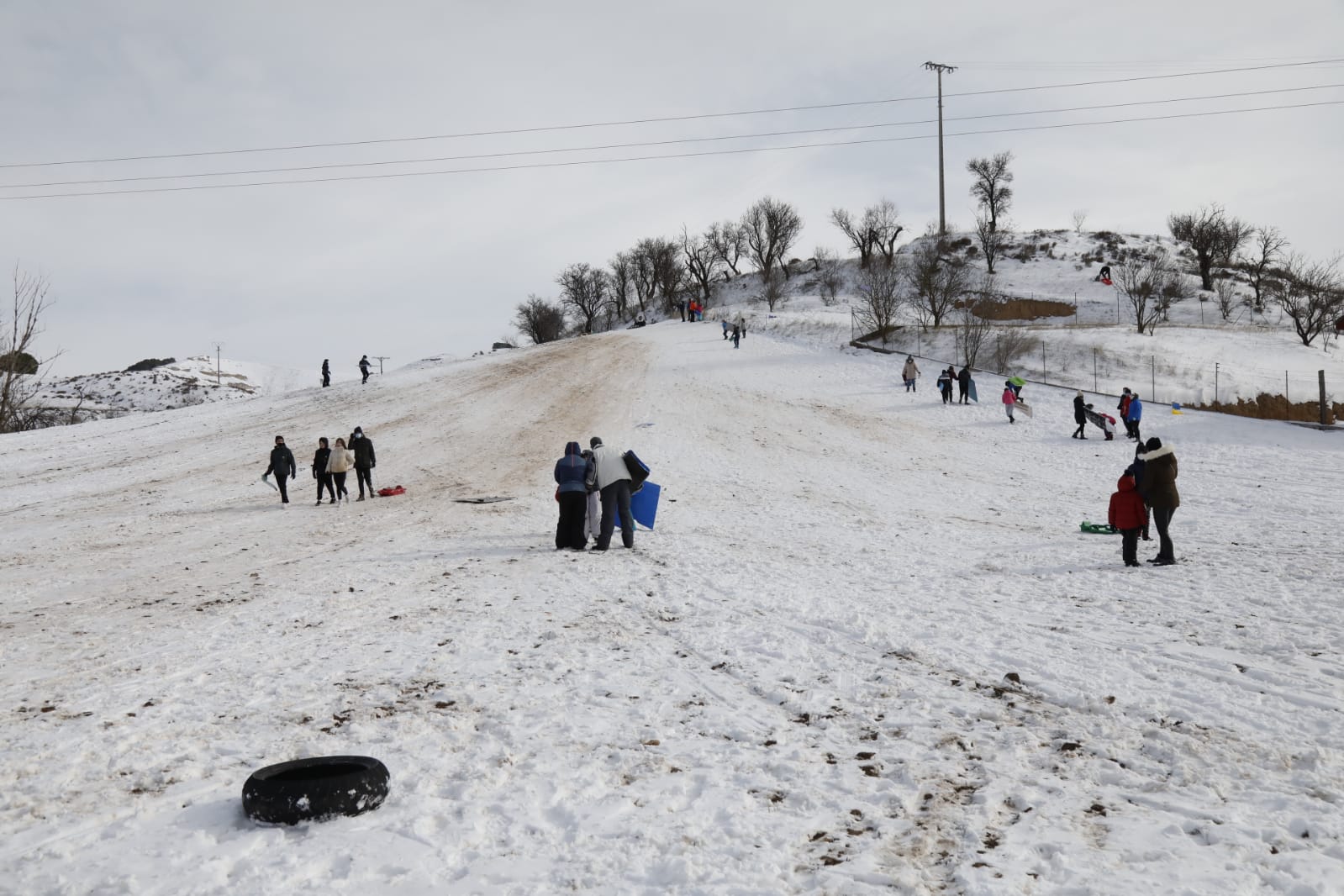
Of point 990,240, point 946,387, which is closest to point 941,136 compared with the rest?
point 990,240

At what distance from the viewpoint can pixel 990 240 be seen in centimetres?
8681

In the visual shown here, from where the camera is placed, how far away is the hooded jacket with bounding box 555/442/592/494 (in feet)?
42.5

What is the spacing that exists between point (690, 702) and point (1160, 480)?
336 inches

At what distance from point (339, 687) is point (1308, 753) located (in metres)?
6.96

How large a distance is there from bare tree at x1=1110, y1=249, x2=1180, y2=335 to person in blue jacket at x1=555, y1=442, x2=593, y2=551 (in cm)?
4914

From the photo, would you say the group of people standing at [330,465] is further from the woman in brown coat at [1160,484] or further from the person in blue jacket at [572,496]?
the woman in brown coat at [1160,484]

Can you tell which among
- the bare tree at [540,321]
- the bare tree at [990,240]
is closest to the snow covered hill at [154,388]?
the bare tree at [540,321]

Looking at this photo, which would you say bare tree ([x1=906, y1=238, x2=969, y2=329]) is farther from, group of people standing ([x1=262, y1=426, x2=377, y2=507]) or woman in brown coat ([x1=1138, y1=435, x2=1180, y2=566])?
woman in brown coat ([x1=1138, y1=435, x2=1180, y2=566])

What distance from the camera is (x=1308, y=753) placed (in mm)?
5176

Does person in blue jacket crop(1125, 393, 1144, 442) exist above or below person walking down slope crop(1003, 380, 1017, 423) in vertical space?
below

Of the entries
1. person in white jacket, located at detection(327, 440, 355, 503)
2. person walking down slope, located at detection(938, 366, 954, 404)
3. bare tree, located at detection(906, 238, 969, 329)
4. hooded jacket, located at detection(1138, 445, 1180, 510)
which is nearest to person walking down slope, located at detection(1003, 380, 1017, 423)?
person walking down slope, located at detection(938, 366, 954, 404)

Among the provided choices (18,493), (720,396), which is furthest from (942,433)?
(18,493)

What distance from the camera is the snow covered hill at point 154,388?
9162cm

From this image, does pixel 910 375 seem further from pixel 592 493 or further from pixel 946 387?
pixel 592 493
